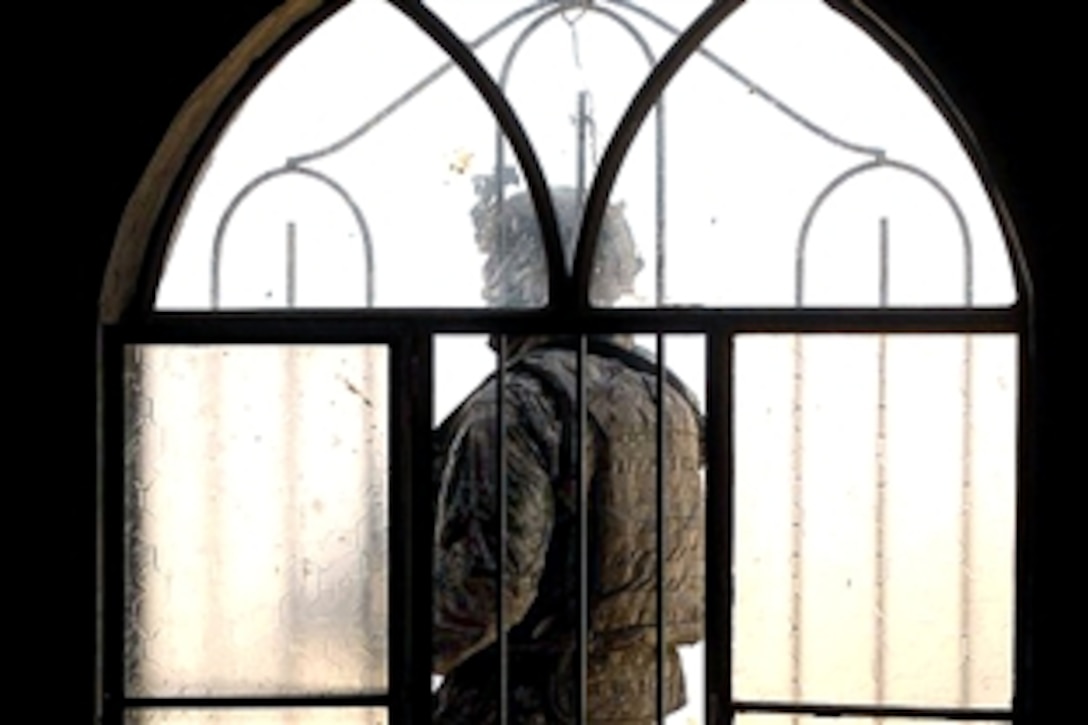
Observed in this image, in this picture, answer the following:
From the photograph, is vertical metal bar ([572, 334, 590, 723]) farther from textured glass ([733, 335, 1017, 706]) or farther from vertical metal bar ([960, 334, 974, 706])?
vertical metal bar ([960, 334, 974, 706])

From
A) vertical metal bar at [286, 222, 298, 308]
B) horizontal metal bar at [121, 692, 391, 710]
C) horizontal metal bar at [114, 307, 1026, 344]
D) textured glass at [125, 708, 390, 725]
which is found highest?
vertical metal bar at [286, 222, 298, 308]

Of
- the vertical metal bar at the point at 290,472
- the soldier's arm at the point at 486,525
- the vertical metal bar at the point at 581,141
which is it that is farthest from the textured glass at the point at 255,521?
the vertical metal bar at the point at 581,141

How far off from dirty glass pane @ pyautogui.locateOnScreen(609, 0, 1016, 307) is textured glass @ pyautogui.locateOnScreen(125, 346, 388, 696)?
0.56 metres

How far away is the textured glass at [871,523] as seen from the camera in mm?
2750

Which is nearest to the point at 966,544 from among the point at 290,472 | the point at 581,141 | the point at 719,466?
the point at 719,466

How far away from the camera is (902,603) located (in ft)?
9.08

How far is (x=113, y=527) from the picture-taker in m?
2.82

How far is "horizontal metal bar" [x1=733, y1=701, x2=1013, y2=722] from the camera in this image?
2.75 m

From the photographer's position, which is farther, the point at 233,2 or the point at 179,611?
the point at 179,611

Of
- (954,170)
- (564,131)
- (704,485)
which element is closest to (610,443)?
(704,485)

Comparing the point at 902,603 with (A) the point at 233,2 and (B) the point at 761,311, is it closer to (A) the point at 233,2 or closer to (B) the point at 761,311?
(B) the point at 761,311

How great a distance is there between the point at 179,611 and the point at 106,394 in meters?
0.39

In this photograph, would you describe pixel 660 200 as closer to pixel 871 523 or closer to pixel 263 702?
pixel 871 523

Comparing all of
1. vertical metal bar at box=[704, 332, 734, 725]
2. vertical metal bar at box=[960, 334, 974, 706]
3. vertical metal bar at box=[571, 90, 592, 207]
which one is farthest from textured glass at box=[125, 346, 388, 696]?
vertical metal bar at box=[960, 334, 974, 706]
